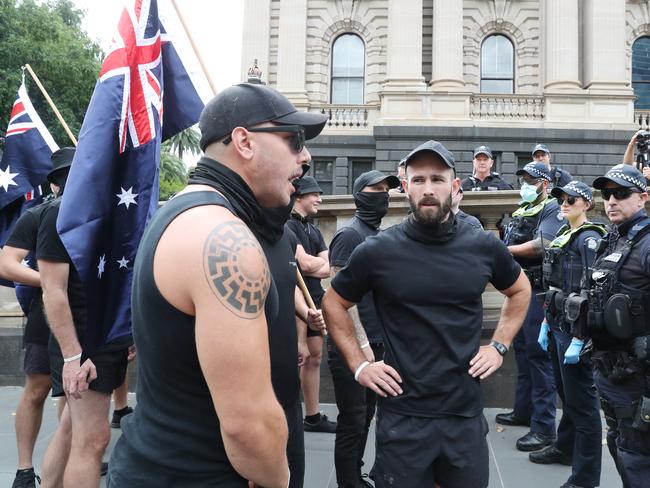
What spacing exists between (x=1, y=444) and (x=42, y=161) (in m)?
2.65

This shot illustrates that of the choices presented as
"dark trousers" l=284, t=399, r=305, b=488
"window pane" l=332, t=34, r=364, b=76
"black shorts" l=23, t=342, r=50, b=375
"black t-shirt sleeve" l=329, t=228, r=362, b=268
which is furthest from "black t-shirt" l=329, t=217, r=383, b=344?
"window pane" l=332, t=34, r=364, b=76

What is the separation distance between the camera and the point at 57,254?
3.64 metres

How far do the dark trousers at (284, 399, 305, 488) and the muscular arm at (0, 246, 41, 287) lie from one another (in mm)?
2657

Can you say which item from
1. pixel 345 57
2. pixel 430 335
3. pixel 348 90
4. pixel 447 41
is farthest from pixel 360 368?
pixel 345 57

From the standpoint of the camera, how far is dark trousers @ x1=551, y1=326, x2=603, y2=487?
13.7 ft

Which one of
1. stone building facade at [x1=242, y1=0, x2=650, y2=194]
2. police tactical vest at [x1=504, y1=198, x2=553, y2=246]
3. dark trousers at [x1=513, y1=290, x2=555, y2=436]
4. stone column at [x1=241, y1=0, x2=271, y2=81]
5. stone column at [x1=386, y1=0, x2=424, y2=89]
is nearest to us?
dark trousers at [x1=513, y1=290, x2=555, y2=436]

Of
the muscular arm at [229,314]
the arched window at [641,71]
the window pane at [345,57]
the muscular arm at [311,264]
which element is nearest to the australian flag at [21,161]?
the muscular arm at [311,264]

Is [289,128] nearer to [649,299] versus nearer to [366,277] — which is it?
[366,277]

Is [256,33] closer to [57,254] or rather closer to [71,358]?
[57,254]

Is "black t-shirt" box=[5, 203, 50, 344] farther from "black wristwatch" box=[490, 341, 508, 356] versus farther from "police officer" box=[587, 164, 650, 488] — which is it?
"police officer" box=[587, 164, 650, 488]

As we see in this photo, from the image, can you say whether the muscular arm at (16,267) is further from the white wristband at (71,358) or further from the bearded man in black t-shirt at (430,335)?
the bearded man in black t-shirt at (430,335)

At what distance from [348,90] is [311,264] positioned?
18736mm

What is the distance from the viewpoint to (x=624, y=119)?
20312 mm

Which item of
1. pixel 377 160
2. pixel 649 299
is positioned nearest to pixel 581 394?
pixel 649 299
